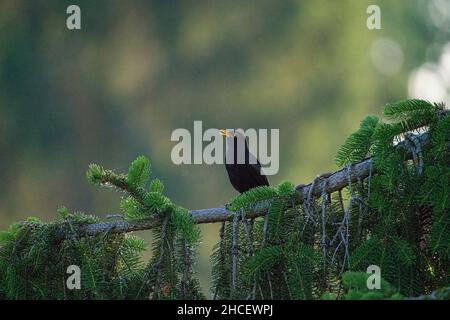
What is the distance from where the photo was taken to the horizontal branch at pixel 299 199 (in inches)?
130

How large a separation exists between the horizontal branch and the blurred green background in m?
13.3

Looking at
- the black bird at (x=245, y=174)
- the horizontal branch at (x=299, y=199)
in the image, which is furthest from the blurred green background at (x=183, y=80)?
the horizontal branch at (x=299, y=199)

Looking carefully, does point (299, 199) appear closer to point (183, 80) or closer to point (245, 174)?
point (245, 174)

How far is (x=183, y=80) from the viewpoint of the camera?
20.5 metres

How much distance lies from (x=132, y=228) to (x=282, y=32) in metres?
19.0

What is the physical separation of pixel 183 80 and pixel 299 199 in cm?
1736

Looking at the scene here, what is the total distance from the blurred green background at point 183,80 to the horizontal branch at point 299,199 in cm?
1333

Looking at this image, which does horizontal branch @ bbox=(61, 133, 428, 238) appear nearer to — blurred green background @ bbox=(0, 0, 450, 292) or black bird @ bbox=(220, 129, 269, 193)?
black bird @ bbox=(220, 129, 269, 193)

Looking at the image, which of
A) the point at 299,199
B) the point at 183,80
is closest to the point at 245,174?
the point at 299,199

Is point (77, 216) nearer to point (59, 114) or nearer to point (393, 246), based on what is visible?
point (393, 246)

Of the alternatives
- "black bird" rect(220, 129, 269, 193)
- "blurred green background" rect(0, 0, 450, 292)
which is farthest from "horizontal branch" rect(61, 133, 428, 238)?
"blurred green background" rect(0, 0, 450, 292)

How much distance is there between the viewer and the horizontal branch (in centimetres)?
330

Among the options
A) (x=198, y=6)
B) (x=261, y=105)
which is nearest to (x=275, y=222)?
(x=261, y=105)

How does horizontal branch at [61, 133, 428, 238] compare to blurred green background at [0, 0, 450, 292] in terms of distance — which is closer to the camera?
horizontal branch at [61, 133, 428, 238]
